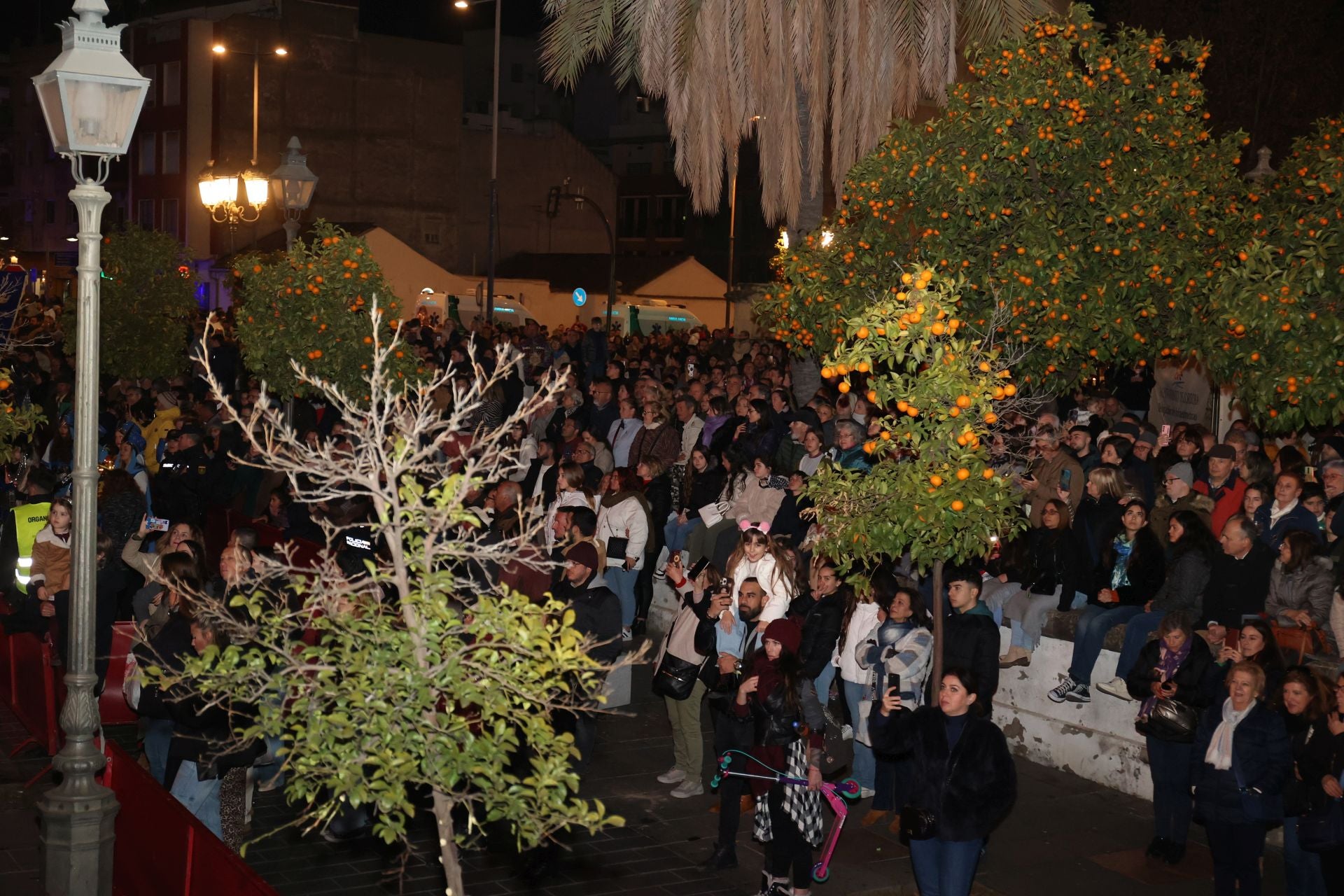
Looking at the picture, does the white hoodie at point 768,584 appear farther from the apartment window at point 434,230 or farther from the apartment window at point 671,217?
the apartment window at point 671,217

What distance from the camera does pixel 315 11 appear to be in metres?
61.4

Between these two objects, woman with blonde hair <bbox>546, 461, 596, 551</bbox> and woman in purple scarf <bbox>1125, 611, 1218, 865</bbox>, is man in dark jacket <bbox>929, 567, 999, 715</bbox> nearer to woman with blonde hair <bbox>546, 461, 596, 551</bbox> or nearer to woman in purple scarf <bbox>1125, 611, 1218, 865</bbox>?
woman in purple scarf <bbox>1125, 611, 1218, 865</bbox>

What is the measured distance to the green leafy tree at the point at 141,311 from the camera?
2895 centimetres

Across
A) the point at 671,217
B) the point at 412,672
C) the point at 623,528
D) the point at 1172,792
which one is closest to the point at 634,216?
the point at 671,217

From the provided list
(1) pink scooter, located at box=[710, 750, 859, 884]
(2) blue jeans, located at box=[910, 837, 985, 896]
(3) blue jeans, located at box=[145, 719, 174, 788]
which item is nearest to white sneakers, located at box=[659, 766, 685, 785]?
(1) pink scooter, located at box=[710, 750, 859, 884]

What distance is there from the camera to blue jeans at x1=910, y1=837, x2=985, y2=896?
7672 mm

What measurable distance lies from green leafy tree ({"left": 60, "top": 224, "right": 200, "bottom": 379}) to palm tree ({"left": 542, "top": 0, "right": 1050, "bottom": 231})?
14.2 metres

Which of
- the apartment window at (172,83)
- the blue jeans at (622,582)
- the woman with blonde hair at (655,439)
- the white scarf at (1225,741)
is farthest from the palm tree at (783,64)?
the apartment window at (172,83)

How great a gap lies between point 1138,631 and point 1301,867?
8.16 feet

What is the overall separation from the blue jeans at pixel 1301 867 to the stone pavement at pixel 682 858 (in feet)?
2.38

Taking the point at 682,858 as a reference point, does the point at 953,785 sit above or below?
above

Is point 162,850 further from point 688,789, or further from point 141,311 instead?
point 141,311

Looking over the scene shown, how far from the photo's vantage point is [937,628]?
30.5ft

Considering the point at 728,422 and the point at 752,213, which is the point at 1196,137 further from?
the point at 752,213
